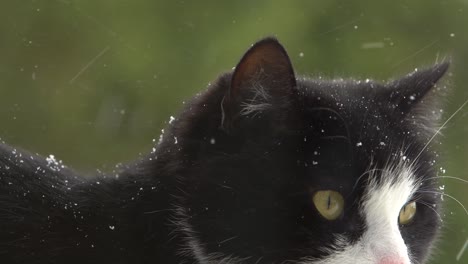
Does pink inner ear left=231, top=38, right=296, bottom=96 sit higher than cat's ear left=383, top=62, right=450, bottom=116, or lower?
higher

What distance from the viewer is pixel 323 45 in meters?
4.71

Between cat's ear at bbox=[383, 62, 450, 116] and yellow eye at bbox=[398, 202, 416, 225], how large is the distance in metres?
0.22

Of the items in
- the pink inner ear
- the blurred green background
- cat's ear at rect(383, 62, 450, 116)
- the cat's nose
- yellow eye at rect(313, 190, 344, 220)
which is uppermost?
the blurred green background

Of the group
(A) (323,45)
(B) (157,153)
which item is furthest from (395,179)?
(A) (323,45)

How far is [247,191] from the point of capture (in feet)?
6.28

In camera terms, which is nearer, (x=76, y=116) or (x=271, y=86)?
(x=271, y=86)

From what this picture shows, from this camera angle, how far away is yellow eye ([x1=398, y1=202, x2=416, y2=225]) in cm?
207

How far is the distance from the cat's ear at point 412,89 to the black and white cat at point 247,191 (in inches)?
2.6

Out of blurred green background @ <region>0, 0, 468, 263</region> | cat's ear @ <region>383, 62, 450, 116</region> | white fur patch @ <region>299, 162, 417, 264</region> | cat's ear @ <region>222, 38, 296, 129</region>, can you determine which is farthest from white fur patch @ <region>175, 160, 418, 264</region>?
blurred green background @ <region>0, 0, 468, 263</region>

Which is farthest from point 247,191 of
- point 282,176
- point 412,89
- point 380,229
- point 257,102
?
point 412,89

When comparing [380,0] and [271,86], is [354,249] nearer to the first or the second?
[271,86]

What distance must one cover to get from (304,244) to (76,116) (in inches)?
126

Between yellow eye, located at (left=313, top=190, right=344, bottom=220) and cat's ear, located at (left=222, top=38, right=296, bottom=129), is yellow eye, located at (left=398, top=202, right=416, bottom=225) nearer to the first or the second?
yellow eye, located at (left=313, top=190, right=344, bottom=220)

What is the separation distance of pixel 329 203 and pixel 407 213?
291 millimetres
